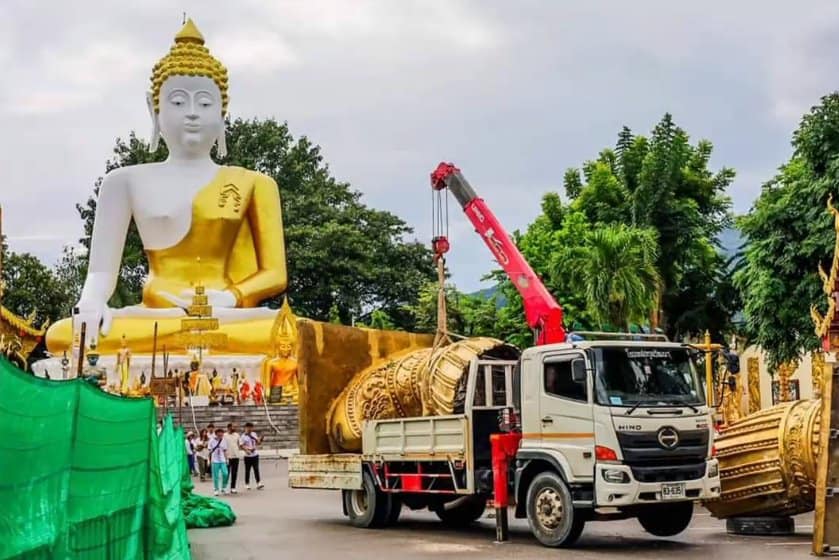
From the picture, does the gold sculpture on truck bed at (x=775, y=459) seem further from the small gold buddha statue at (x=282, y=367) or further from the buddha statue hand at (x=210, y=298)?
the buddha statue hand at (x=210, y=298)

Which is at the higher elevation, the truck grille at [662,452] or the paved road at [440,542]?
the truck grille at [662,452]

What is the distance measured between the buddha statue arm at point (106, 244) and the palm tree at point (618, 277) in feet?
47.2

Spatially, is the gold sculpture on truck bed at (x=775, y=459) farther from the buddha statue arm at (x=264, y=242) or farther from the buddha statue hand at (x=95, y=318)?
the buddha statue arm at (x=264, y=242)

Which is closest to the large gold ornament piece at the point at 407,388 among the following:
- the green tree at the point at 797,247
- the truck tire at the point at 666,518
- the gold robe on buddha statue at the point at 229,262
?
the truck tire at the point at 666,518

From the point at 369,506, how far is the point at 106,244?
22695 millimetres

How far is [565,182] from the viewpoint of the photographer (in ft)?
142

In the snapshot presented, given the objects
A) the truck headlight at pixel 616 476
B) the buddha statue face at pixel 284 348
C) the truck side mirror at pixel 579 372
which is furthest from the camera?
the buddha statue face at pixel 284 348

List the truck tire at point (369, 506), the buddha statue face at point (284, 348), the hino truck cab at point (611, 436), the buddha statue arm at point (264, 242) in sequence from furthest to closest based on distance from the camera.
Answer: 1. the buddha statue arm at point (264, 242)
2. the buddha statue face at point (284, 348)
3. the truck tire at point (369, 506)
4. the hino truck cab at point (611, 436)

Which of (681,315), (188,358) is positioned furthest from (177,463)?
(681,315)

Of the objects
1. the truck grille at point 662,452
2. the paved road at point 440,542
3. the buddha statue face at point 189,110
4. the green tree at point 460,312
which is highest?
the buddha statue face at point 189,110

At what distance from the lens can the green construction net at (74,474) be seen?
5.38m

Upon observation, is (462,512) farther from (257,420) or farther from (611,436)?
(257,420)

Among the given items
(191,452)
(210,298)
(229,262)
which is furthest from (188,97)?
(191,452)

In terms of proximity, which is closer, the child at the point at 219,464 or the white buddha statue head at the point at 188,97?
the child at the point at 219,464
